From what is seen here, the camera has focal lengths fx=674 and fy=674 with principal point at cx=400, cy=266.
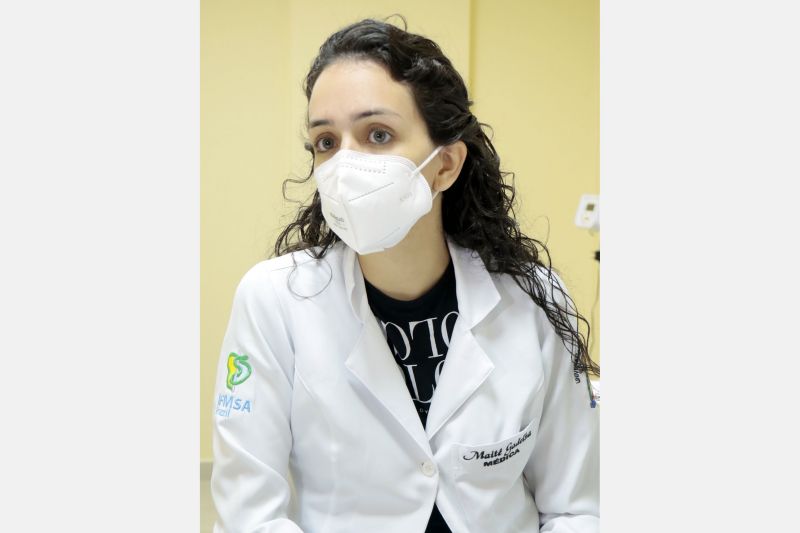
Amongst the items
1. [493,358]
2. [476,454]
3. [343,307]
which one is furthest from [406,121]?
[476,454]

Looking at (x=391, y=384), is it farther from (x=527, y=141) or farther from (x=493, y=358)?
(x=527, y=141)

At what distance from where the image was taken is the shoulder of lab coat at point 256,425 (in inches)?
44.2

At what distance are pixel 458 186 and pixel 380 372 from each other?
449 millimetres

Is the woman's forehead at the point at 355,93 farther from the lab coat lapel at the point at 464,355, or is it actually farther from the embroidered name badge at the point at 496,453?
the embroidered name badge at the point at 496,453

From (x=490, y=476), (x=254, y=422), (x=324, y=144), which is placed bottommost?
(x=490, y=476)

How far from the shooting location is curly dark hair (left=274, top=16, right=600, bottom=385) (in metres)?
1.23

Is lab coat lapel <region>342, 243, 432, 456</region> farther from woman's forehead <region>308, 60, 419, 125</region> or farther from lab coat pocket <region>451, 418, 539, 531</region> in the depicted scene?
woman's forehead <region>308, 60, 419, 125</region>

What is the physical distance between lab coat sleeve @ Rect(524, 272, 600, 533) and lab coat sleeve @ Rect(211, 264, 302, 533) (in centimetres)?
47

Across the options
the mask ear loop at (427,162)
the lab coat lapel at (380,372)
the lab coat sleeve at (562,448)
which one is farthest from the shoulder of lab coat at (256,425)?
the lab coat sleeve at (562,448)

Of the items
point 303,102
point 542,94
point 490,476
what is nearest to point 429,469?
point 490,476

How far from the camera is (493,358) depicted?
1.25 metres

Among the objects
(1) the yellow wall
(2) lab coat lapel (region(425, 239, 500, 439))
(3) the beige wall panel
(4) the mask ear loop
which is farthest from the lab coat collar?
(3) the beige wall panel

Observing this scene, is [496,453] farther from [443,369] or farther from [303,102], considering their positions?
[303,102]

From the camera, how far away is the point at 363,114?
116cm
